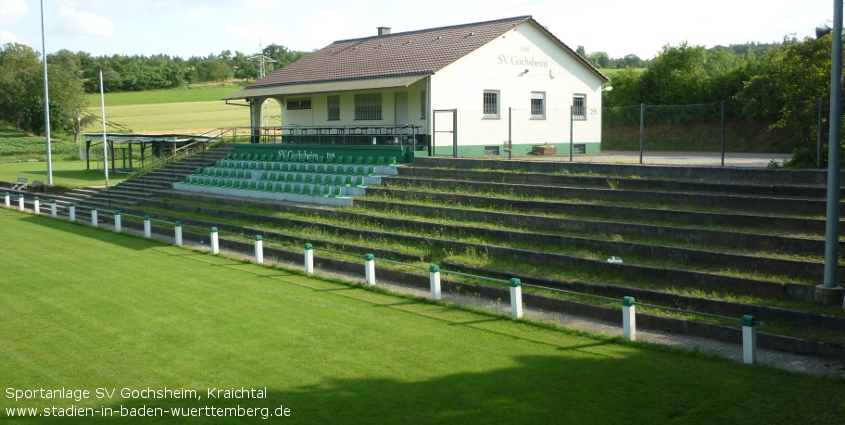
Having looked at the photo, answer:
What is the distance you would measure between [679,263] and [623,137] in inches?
786

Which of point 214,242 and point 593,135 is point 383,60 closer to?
point 593,135

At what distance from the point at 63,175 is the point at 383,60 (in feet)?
89.4

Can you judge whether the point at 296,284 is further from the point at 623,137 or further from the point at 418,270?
the point at 623,137

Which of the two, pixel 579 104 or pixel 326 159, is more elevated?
pixel 579 104

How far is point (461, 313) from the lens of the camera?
1254 cm

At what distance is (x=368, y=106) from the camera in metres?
29.1

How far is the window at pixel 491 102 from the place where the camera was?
1045 inches

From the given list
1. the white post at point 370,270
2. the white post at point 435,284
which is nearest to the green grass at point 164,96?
the white post at point 370,270

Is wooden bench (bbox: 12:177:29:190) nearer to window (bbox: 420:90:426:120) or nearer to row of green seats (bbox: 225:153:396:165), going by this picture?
row of green seats (bbox: 225:153:396:165)

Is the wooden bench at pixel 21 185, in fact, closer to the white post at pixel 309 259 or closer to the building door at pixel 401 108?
the building door at pixel 401 108

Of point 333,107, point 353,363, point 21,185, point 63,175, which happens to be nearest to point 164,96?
point 63,175

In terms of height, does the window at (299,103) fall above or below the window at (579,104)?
above

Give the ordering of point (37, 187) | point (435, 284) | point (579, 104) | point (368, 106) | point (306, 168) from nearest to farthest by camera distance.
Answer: point (435, 284) < point (306, 168) < point (368, 106) < point (579, 104) < point (37, 187)

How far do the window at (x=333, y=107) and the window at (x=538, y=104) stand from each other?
28.3 ft
